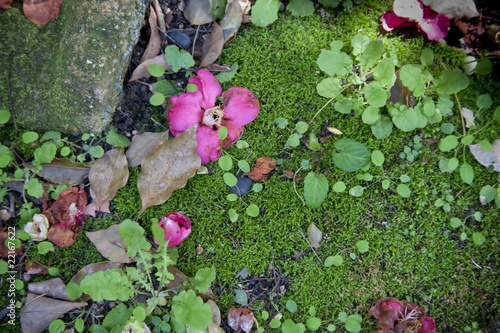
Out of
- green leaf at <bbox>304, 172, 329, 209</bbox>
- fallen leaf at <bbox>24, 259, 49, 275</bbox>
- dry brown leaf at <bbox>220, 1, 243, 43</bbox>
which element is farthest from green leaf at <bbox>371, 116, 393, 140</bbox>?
fallen leaf at <bbox>24, 259, 49, 275</bbox>

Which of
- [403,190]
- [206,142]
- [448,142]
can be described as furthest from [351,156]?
[206,142]

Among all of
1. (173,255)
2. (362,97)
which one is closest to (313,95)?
(362,97)

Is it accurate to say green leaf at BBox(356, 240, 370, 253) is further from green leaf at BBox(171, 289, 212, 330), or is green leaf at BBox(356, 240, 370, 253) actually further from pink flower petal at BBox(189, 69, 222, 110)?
pink flower petal at BBox(189, 69, 222, 110)

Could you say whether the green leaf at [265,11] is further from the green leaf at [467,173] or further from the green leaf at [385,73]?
the green leaf at [467,173]

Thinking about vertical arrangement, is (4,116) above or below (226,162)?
above

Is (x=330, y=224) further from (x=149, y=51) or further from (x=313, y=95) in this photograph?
(x=149, y=51)

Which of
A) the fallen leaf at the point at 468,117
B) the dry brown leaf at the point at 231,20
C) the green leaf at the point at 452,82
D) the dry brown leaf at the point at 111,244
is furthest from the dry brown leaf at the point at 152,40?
the fallen leaf at the point at 468,117

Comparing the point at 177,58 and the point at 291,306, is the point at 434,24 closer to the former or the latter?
the point at 177,58
